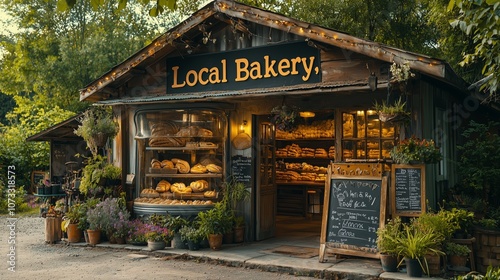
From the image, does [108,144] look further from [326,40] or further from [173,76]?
[326,40]

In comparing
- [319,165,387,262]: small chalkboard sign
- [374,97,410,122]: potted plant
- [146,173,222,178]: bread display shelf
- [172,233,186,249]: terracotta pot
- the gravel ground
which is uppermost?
[374,97,410,122]: potted plant

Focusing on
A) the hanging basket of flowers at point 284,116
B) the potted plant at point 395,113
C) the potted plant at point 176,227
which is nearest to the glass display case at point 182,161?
the potted plant at point 176,227

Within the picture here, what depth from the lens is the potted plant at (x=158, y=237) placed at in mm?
10336

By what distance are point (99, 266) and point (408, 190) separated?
5604mm

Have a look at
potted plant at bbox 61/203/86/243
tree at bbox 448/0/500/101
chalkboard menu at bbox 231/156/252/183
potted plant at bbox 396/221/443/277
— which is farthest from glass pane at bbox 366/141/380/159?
potted plant at bbox 61/203/86/243

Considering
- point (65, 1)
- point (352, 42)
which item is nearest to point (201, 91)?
point (352, 42)

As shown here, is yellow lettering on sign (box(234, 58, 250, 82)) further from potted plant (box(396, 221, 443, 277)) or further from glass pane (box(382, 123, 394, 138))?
potted plant (box(396, 221, 443, 277))

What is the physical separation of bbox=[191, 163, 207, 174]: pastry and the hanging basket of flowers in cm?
209

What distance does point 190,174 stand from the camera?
36.4ft

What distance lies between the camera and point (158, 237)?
10.3 m

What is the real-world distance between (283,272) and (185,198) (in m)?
3.34

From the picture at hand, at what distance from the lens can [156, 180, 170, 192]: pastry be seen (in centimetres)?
A: 1130

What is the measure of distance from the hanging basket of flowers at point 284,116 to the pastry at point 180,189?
2.58m

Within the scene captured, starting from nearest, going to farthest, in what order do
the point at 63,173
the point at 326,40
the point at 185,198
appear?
the point at 326,40 → the point at 185,198 → the point at 63,173
